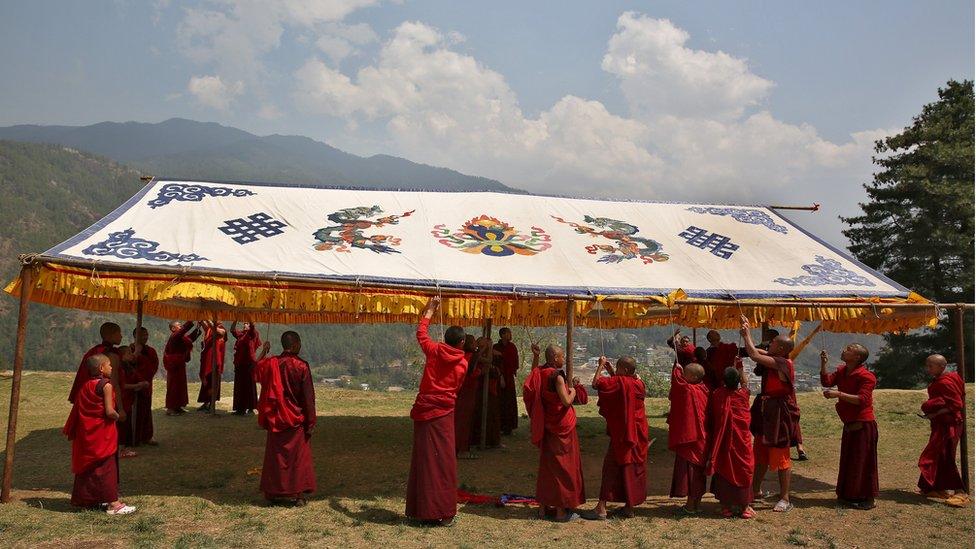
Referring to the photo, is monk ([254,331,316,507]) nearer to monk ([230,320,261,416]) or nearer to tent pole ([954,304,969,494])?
monk ([230,320,261,416])

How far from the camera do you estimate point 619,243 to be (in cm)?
932

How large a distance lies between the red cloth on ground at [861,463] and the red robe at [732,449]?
4.30 ft

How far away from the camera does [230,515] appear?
686 cm

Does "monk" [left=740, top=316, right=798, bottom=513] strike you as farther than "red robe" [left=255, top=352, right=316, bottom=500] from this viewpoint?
Yes

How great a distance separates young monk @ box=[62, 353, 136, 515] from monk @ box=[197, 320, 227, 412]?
6.36 metres

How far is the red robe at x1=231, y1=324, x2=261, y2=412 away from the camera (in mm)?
13109

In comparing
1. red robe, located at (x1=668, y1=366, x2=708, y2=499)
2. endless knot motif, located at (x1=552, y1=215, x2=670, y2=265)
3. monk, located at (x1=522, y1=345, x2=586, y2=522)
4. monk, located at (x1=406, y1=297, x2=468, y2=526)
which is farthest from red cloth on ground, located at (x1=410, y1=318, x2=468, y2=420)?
endless knot motif, located at (x1=552, y1=215, x2=670, y2=265)

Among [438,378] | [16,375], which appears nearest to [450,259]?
[438,378]

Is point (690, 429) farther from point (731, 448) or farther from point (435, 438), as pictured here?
point (435, 438)

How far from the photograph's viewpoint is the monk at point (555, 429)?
6695 mm

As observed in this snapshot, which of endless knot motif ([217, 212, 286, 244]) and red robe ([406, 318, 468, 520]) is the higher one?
endless knot motif ([217, 212, 286, 244])

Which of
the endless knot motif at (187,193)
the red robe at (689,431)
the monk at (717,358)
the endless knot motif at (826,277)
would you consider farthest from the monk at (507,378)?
the endless knot motif at (187,193)

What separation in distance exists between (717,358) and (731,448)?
15.1 feet

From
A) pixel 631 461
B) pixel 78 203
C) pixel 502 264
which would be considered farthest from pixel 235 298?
pixel 78 203
